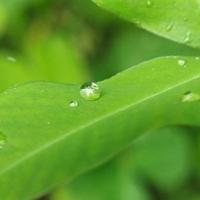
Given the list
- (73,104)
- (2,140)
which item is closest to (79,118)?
(73,104)

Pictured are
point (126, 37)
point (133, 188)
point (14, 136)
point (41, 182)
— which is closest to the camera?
point (14, 136)

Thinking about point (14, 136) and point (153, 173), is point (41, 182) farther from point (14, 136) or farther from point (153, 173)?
point (153, 173)

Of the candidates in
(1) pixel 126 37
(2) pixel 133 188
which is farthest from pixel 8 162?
(1) pixel 126 37

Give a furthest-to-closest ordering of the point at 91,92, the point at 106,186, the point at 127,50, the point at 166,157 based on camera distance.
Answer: the point at 127,50 → the point at 166,157 → the point at 106,186 → the point at 91,92

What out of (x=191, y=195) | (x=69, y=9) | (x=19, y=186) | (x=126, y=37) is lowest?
(x=19, y=186)

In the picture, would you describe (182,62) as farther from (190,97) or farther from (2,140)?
(2,140)

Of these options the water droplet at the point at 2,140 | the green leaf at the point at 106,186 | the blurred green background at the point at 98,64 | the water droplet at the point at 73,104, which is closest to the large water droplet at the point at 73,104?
the water droplet at the point at 73,104

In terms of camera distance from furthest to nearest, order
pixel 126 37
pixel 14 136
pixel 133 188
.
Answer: pixel 126 37
pixel 133 188
pixel 14 136

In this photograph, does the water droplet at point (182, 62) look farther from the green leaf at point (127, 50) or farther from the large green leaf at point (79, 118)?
the green leaf at point (127, 50)

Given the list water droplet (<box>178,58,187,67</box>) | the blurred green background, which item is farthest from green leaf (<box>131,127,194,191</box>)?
water droplet (<box>178,58,187,67</box>)
